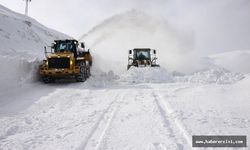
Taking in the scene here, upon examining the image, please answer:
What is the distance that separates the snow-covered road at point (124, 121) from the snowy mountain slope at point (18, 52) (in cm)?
362

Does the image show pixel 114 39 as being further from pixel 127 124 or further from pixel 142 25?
pixel 127 124

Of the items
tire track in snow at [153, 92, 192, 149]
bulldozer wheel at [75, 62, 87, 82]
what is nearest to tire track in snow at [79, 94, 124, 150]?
tire track in snow at [153, 92, 192, 149]

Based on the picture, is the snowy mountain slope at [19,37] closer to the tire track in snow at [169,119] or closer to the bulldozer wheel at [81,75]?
the bulldozer wheel at [81,75]

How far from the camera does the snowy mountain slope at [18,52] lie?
14.1 metres

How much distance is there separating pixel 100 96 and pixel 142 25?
2969cm

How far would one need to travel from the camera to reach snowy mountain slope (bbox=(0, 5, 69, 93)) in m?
14.1

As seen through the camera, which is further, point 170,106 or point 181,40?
point 181,40

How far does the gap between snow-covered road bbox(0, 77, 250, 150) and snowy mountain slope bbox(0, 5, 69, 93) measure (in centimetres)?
362

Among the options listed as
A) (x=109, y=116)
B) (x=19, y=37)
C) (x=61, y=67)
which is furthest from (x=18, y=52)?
(x=109, y=116)

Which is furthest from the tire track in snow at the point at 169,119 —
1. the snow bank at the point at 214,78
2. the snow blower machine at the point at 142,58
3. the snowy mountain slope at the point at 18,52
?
the snow blower machine at the point at 142,58

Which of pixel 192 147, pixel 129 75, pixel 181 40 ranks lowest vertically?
pixel 192 147

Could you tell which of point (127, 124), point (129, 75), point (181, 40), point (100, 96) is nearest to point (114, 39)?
point (181, 40)

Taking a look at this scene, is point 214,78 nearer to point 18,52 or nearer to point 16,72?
point 16,72

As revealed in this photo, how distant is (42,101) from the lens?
10656 millimetres
